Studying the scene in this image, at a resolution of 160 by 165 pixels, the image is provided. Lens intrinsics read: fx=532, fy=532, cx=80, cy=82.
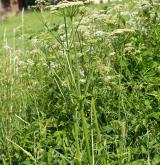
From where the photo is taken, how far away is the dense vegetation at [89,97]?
348 centimetres

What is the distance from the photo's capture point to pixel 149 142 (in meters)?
3.54

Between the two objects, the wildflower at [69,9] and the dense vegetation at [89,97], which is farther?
the dense vegetation at [89,97]

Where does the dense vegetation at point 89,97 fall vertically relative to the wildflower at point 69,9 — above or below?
below

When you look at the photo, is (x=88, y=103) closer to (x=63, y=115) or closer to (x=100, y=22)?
(x=63, y=115)

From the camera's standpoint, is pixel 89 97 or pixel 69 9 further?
pixel 89 97

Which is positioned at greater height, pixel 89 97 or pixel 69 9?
pixel 69 9

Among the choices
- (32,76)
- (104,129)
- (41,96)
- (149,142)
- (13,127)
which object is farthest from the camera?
(32,76)

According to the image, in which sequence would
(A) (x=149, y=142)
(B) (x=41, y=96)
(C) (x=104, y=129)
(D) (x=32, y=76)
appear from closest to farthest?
(A) (x=149, y=142) < (C) (x=104, y=129) < (B) (x=41, y=96) < (D) (x=32, y=76)

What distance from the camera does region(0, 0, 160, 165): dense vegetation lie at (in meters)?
3.48

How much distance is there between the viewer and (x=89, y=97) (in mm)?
4207

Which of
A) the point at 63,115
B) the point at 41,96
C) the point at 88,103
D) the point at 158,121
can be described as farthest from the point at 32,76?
the point at 158,121

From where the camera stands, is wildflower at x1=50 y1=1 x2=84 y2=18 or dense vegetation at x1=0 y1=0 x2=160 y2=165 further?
dense vegetation at x1=0 y1=0 x2=160 y2=165

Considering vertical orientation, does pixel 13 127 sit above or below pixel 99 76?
below

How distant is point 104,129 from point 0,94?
102 cm
